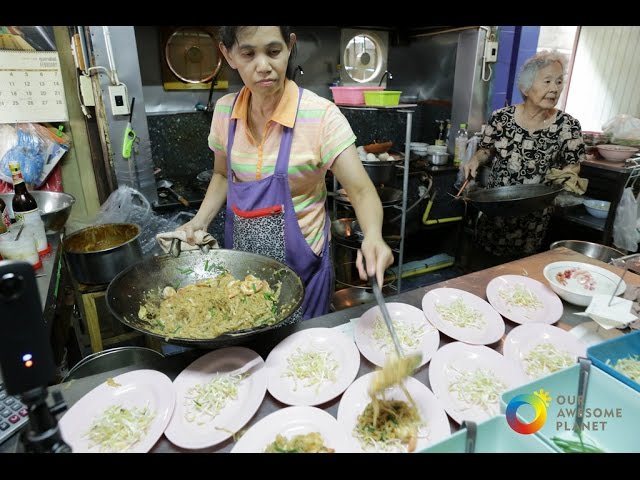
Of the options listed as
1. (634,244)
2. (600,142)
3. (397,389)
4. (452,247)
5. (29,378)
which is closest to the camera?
(29,378)

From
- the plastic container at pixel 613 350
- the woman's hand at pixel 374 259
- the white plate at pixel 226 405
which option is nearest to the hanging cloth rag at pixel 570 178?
the plastic container at pixel 613 350

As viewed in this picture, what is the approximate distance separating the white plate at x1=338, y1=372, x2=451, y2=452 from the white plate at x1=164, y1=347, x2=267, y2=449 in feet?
0.93

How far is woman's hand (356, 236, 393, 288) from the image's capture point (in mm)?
1579

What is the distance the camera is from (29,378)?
2.56ft

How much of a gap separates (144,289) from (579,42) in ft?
25.6

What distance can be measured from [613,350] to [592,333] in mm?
312

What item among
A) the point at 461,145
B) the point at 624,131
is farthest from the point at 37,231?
the point at 624,131

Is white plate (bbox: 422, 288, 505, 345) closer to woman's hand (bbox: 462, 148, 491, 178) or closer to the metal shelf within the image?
woman's hand (bbox: 462, 148, 491, 178)

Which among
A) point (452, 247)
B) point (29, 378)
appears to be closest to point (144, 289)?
point (29, 378)

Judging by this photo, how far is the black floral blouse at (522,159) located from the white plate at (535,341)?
232 cm

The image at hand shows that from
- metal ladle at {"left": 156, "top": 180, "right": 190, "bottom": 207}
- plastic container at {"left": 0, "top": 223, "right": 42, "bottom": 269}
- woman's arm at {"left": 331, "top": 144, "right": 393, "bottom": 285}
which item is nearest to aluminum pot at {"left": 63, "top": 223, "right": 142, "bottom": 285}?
plastic container at {"left": 0, "top": 223, "right": 42, "bottom": 269}

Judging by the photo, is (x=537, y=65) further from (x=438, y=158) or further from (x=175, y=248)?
(x=175, y=248)

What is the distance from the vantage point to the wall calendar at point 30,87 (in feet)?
10.9
